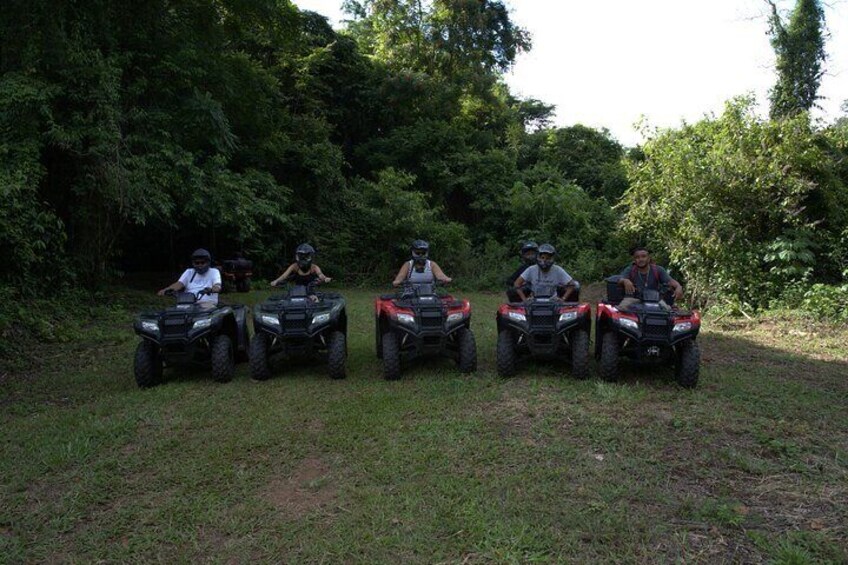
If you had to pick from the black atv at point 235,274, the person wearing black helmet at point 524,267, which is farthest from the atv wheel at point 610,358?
the black atv at point 235,274

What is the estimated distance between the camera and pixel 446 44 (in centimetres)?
2475

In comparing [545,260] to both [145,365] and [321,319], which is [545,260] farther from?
[145,365]

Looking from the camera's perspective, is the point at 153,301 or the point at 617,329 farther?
the point at 153,301

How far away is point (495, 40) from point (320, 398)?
23233 mm

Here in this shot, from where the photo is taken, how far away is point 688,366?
5.59 metres

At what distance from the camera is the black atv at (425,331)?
611 centimetres

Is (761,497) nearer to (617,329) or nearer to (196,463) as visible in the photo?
(617,329)

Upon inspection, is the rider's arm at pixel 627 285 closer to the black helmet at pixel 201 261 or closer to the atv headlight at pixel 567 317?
the atv headlight at pixel 567 317

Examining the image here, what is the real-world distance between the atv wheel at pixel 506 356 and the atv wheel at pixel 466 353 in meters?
0.31

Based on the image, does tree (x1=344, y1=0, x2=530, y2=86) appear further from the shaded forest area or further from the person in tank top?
the person in tank top

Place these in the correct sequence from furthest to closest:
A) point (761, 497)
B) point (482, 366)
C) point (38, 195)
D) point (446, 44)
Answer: point (446, 44)
point (38, 195)
point (482, 366)
point (761, 497)

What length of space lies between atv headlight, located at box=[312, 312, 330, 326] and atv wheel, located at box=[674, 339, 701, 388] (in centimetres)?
347

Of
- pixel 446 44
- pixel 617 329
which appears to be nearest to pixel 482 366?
pixel 617 329

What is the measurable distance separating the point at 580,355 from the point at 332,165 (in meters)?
14.8
